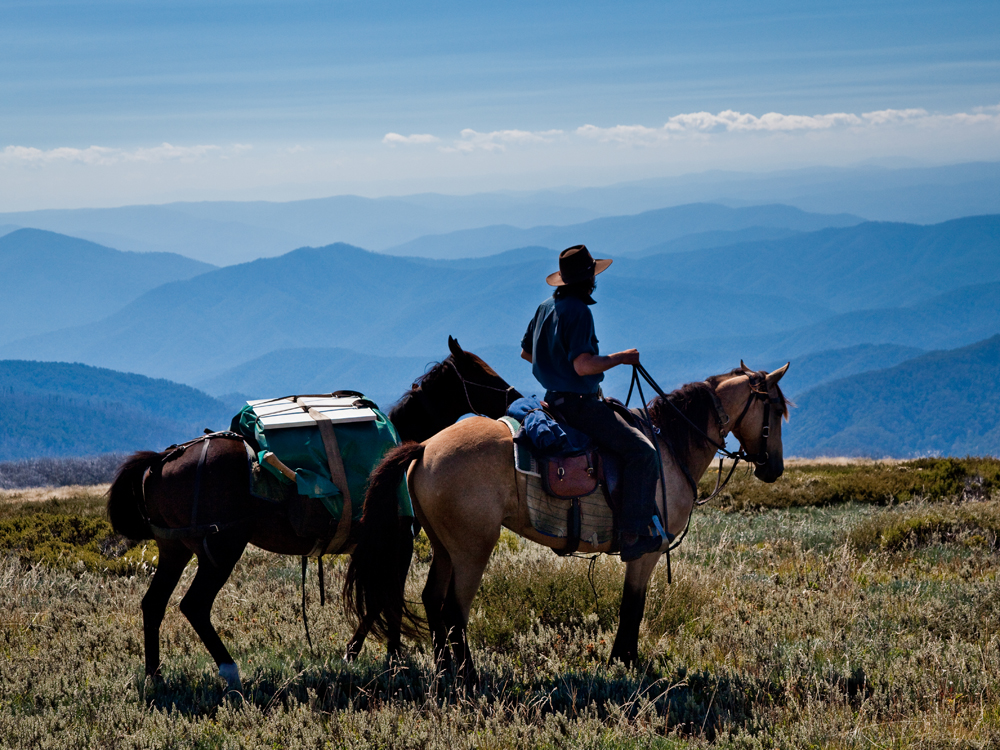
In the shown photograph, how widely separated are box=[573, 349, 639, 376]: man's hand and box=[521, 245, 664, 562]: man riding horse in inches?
5.1

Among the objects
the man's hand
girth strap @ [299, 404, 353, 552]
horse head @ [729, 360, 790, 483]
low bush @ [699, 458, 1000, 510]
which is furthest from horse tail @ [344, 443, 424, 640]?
low bush @ [699, 458, 1000, 510]

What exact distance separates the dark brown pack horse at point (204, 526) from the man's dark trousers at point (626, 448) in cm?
156

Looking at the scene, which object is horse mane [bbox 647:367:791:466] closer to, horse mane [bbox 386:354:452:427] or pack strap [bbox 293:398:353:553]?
horse mane [bbox 386:354:452:427]

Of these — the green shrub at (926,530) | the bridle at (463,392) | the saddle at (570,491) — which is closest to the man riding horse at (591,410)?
the saddle at (570,491)

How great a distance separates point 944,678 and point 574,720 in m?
2.56

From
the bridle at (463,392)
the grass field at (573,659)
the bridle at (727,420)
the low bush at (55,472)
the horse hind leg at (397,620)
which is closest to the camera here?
the grass field at (573,659)

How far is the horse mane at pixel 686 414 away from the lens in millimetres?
6453

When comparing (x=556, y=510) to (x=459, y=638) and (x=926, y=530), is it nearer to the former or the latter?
(x=459, y=638)

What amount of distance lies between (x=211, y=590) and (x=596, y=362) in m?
3.19

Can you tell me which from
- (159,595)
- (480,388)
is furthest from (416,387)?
(159,595)

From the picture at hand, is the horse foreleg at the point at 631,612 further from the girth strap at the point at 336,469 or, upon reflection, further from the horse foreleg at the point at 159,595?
the horse foreleg at the point at 159,595

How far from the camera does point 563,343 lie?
5812 millimetres

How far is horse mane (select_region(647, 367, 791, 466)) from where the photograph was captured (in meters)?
6.45

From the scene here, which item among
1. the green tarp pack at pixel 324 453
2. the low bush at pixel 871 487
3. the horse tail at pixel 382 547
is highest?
the green tarp pack at pixel 324 453
